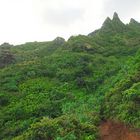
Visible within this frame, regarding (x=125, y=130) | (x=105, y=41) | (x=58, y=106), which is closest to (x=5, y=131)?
(x=58, y=106)

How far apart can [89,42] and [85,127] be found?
128 ft

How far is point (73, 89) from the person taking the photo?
55781 mm

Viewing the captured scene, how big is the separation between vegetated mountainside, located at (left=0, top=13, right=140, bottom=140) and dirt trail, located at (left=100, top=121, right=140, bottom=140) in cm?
52

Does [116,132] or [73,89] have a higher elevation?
[73,89]

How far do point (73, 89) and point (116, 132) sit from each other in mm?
20419

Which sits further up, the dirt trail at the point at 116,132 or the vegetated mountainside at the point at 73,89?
the vegetated mountainside at the point at 73,89

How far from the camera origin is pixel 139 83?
38.2m

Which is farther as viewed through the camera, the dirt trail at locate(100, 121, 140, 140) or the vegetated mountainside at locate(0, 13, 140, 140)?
the vegetated mountainside at locate(0, 13, 140, 140)

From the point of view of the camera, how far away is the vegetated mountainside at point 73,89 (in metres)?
37.6

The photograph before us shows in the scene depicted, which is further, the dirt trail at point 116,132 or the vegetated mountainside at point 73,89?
the vegetated mountainside at point 73,89

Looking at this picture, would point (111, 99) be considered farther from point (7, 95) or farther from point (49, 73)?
point (49, 73)

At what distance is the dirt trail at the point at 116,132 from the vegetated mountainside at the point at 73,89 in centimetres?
52

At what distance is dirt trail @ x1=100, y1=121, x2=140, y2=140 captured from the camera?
3353 centimetres

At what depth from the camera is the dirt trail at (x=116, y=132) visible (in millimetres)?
33531
